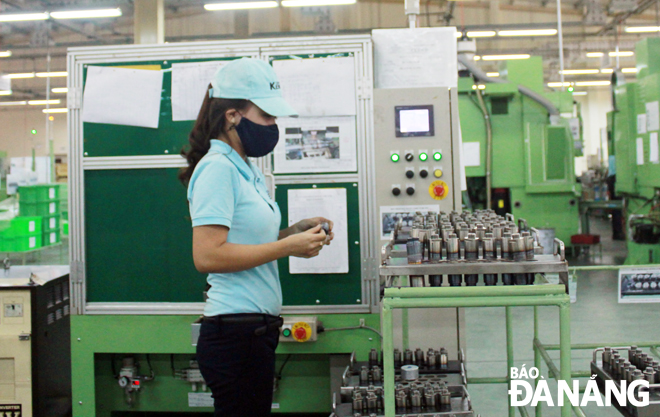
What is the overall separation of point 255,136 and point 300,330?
119 centimetres

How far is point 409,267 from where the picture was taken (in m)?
1.65

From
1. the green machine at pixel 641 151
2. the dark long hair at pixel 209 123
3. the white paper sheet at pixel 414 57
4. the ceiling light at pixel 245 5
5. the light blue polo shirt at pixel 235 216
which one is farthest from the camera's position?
the ceiling light at pixel 245 5

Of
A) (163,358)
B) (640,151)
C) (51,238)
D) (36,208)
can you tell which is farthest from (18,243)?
(640,151)

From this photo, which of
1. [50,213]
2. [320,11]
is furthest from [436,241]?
[320,11]

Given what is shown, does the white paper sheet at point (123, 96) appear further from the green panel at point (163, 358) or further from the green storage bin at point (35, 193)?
the green storage bin at point (35, 193)

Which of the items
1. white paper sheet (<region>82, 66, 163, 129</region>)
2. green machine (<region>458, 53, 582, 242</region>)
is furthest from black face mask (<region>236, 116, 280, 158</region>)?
green machine (<region>458, 53, 582, 242</region>)

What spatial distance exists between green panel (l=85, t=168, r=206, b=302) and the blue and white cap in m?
1.15

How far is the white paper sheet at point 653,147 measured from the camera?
5951 mm

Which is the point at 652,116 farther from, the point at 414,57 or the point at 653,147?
the point at 414,57

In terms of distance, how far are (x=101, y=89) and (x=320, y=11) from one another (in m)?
10.5

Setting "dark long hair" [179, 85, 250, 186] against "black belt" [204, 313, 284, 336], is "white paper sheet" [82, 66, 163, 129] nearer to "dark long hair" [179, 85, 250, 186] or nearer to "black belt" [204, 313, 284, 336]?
"dark long hair" [179, 85, 250, 186]

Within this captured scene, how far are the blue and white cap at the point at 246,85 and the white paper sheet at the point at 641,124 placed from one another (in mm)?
5903

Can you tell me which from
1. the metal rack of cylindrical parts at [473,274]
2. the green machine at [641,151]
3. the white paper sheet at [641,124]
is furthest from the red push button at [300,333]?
the white paper sheet at [641,124]

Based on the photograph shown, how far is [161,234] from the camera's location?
105 inches
